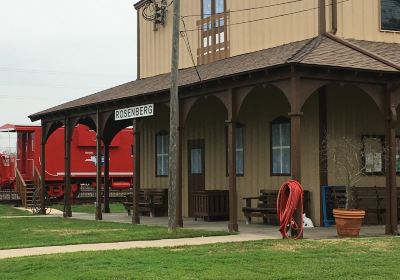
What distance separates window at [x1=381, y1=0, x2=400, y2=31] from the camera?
61.7ft

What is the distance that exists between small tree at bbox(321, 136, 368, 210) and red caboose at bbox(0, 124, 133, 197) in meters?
17.8

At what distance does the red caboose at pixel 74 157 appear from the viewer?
32.8 metres

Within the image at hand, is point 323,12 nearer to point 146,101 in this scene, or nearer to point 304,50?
point 304,50

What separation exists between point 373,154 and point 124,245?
7975mm

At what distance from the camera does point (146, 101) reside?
19969 millimetres

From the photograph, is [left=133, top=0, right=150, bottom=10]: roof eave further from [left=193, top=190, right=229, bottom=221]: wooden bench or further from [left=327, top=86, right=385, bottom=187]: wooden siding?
[left=327, top=86, right=385, bottom=187]: wooden siding

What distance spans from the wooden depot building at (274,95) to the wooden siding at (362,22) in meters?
0.03

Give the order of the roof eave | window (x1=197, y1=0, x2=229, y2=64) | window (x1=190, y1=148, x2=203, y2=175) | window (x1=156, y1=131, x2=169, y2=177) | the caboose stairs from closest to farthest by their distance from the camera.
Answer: window (x1=197, y1=0, x2=229, y2=64), window (x1=190, y1=148, x2=203, y2=175), window (x1=156, y1=131, x2=169, y2=177), the roof eave, the caboose stairs

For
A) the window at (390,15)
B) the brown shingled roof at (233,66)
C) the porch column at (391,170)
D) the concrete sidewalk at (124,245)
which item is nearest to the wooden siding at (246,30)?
the brown shingled roof at (233,66)

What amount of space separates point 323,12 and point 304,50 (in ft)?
6.93

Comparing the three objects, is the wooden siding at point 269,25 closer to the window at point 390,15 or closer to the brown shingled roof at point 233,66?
the brown shingled roof at point 233,66

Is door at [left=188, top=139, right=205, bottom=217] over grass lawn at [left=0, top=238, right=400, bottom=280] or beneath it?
over

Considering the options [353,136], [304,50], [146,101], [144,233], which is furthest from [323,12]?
[144,233]

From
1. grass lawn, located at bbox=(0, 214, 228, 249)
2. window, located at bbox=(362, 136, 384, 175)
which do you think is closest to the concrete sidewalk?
grass lawn, located at bbox=(0, 214, 228, 249)
